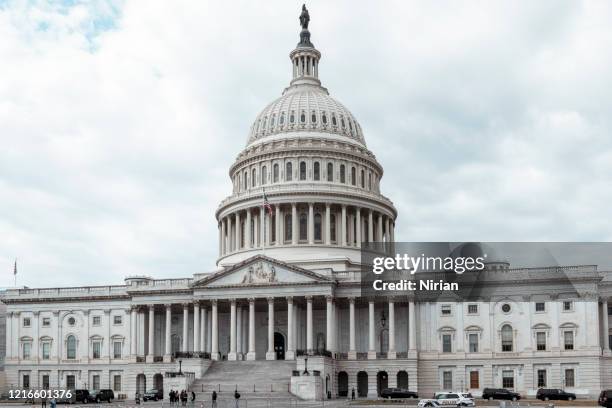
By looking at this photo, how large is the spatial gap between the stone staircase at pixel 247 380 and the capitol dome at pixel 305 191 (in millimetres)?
19030

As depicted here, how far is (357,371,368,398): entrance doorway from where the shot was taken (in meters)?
104

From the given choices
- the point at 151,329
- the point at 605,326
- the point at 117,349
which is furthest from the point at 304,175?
the point at 605,326

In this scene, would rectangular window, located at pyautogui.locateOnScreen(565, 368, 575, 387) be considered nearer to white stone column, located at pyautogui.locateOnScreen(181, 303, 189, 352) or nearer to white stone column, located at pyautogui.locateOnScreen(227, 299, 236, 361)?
white stone column, located at pyautogui.locateOnScreen(227, 299, 236, 361)

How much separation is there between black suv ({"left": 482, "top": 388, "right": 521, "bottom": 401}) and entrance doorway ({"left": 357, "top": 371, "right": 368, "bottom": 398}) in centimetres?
1440

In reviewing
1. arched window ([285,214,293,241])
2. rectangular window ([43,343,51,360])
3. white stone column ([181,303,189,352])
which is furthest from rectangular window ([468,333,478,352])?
rectangular window ([43,343,51,360])

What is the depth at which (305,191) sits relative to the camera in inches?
4847

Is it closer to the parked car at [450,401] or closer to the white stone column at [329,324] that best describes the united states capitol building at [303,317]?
the white stone column at [329,324]

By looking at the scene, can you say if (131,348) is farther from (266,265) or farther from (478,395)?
(478,395)

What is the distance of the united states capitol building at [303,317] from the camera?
102 m

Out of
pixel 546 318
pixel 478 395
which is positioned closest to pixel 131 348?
pixel 478 395

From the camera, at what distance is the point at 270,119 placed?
133 m

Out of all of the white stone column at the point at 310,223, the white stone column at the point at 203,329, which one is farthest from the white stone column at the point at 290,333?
the white stone column at the point at 310,223

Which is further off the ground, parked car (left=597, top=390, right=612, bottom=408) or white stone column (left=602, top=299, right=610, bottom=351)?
white stone column (left=602, top=299, right=610, bottom=351)

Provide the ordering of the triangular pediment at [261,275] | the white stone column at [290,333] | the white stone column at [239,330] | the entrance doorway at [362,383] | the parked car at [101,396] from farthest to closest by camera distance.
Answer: the white stone column at [239,330] → the triangular pediment at [261,275] → the entrance doorway at [362,383] → the white stone column at [290,333] → the parked car at [101,396]
